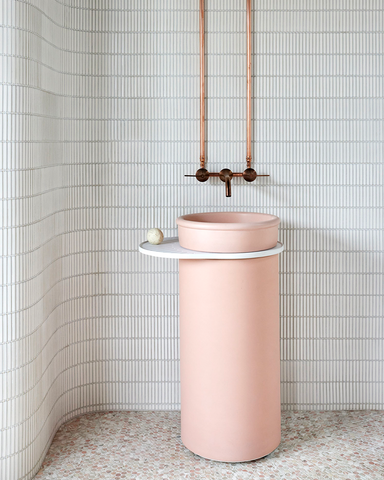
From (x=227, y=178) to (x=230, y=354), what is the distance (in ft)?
2.59

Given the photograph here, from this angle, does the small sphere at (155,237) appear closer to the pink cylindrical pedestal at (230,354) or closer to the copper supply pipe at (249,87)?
the pink cylindrical pedestal at (230,354)

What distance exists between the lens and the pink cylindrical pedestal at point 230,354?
2033 mm

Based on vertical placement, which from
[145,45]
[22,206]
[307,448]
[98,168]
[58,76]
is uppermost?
[145,45]

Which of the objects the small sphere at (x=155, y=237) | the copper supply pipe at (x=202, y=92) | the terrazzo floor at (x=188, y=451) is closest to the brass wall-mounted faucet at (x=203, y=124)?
the copper supply pipe at (x=202, y=92)

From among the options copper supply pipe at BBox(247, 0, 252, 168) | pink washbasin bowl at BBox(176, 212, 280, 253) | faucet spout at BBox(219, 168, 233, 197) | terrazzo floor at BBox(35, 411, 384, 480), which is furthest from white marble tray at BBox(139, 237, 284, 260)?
terrazzo floor at BBox(35, 411, 384, 480)

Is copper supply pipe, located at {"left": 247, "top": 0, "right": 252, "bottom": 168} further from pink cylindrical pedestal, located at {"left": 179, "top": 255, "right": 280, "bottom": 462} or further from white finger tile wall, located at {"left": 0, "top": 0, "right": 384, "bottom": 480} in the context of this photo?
pink cylindrical pedestal, located at {"left": 179, "top": 255, "right": 280, "bottom": 462}

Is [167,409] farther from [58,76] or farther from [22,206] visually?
[58,76]

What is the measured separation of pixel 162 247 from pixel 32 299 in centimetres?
56

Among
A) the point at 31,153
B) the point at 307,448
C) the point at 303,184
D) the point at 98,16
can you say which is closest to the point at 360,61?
the point at 303,184

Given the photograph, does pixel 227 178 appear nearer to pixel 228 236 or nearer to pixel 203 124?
pixel 203 124

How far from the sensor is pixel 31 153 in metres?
2.01

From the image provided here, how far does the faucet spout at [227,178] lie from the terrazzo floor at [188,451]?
3.63 ft

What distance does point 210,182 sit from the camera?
8.23ft

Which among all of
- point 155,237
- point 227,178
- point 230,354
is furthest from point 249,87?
point 230,354
